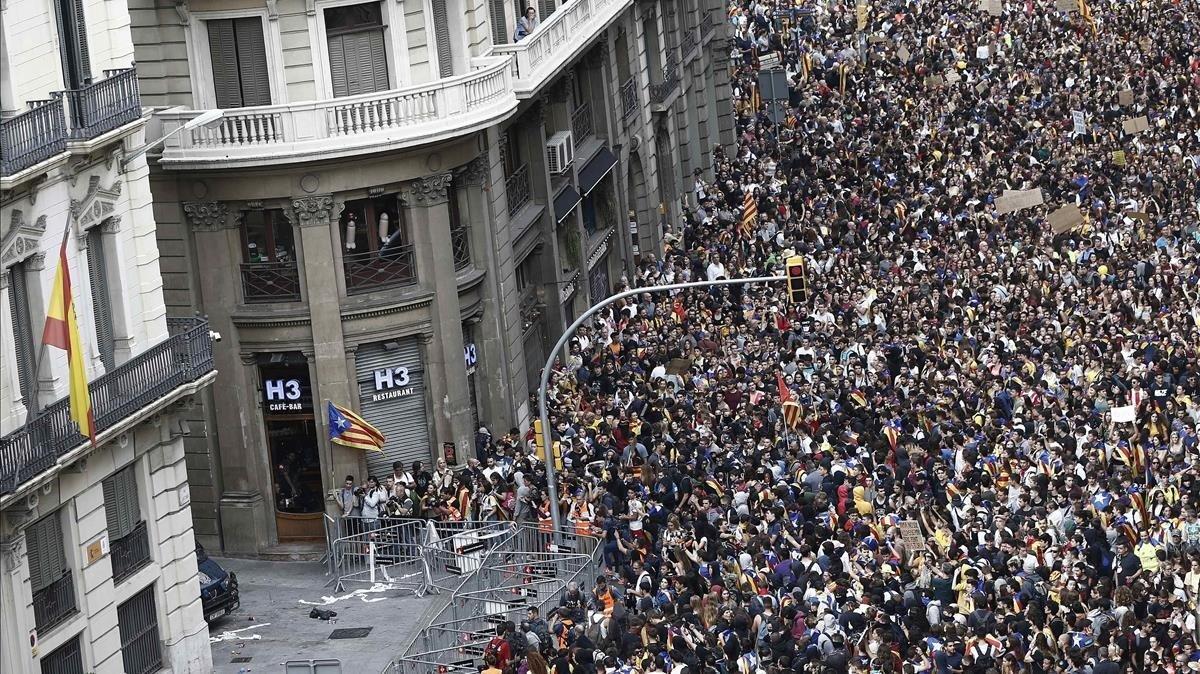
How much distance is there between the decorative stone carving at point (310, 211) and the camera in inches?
1932

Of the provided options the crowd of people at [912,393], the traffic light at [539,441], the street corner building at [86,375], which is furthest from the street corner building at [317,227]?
the street corner building at [86,375]

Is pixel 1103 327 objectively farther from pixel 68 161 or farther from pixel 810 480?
pixel 68 161

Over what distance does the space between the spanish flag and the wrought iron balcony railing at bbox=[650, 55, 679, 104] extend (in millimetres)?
34331

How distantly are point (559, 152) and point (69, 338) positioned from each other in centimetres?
2339

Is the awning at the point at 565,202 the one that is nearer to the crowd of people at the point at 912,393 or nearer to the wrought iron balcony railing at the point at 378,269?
the crowd of people at the point at 912,393

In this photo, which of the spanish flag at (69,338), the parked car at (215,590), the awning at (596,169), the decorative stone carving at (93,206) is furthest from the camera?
the awning at (596,169)

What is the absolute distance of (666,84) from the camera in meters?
71.2

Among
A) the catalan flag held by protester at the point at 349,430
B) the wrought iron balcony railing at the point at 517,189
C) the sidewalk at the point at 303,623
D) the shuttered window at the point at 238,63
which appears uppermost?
the shuttered window at the point at 238,63

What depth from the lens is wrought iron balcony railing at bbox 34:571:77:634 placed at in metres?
38.0

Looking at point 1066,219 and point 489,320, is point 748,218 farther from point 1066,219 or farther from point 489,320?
point 489,320

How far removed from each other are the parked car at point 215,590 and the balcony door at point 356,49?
981 cm

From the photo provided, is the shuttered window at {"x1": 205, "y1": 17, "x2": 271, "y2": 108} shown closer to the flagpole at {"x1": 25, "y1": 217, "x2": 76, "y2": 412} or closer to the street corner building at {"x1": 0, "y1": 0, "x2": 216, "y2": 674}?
the street corner building at {"x1": 0, "y1": 0, "x2": 216, "y2": 674}

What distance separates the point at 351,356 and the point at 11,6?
45.6ft

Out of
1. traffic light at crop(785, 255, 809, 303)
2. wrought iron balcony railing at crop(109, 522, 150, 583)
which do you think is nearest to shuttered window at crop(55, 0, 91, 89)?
wrought iron balcony railing at crop(109, 522, 150, 583)
